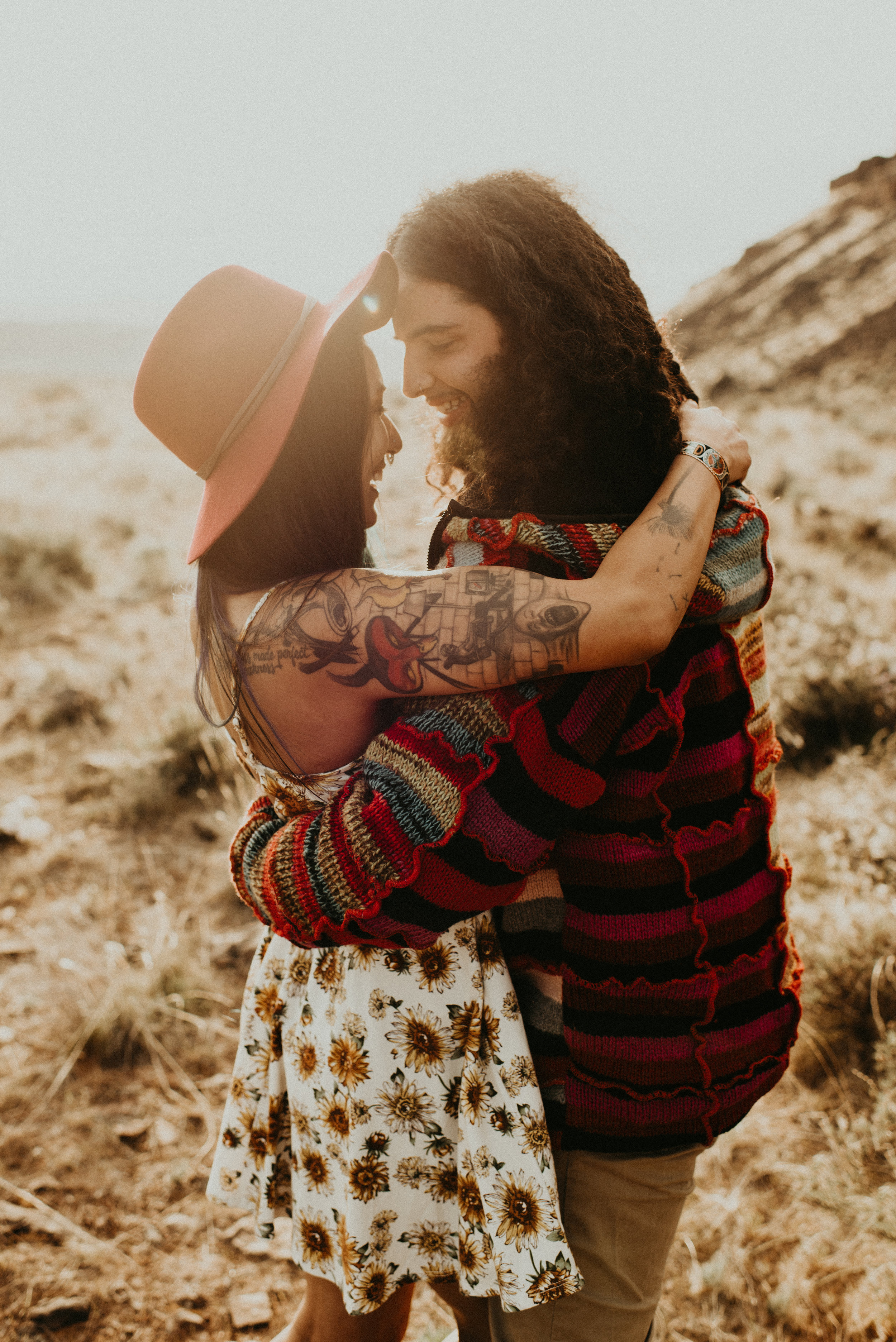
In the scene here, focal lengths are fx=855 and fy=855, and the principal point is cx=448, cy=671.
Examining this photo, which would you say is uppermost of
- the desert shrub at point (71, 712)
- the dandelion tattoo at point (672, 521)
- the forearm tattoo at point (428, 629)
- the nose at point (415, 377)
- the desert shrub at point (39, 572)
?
the nose at point (415, 377)

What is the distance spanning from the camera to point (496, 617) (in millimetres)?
1261

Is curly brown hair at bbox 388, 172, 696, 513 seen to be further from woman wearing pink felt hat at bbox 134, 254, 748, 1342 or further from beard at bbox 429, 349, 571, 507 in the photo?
woman wearing pink felt hat at bbox 134, 254, 748, 1342

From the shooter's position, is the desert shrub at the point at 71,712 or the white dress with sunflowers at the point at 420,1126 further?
the desert shrub at the point at 71,712

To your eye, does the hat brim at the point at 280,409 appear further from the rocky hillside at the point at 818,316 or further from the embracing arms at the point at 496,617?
the rocky hillside at the point at 818,316

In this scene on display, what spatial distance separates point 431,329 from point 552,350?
27cm

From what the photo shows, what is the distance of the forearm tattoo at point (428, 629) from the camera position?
124cm

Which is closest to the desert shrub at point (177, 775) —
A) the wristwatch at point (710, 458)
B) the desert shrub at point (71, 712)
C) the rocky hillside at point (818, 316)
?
the desert shrub at point (71, 712)

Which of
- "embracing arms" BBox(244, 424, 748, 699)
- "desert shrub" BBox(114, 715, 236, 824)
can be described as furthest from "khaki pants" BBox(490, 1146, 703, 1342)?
"desert shrub" BBox(114, 715, 236, 824)

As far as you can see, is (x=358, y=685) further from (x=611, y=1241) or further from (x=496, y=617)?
(x=611, y=1241)

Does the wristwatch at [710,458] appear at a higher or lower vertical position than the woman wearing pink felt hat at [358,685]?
higher

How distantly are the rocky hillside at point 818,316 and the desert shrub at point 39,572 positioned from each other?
452 inches

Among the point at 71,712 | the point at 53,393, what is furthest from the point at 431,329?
the point at 53,393

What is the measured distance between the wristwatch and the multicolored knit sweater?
7cm

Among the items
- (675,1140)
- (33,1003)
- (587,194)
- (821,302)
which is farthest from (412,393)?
(821,302)
